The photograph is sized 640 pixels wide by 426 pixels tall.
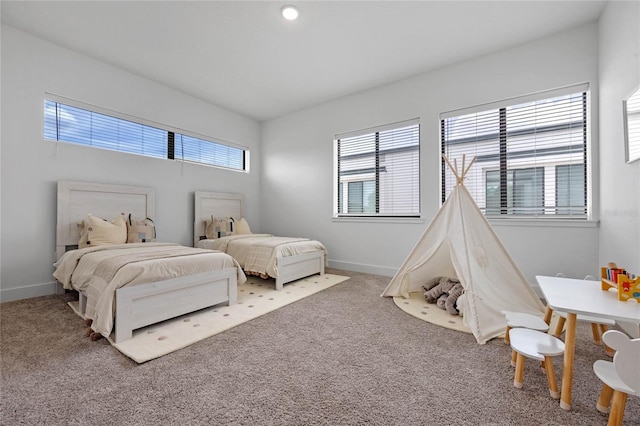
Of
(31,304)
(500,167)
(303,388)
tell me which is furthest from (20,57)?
(500,167)

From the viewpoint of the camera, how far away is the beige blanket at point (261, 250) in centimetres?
335

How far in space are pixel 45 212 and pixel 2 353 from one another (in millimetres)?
1857

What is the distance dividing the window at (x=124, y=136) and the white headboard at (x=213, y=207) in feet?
1.92

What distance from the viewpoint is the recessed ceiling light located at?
255 centimetres

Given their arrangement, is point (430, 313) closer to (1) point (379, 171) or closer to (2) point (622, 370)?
(2) point (622, 370)

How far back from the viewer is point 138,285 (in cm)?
208

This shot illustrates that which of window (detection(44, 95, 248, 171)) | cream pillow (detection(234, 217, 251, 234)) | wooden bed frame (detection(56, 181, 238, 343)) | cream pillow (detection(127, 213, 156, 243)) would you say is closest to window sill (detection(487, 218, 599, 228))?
wooden bed frame (detection(56, 181, 238, 343))

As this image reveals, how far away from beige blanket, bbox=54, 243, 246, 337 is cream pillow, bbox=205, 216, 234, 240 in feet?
5.44

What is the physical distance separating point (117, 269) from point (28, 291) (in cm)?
192

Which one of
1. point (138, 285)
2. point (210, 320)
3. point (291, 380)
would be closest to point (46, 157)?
point (138, 285)

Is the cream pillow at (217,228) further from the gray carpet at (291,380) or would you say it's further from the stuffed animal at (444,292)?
the stuffed animal at (444,292)

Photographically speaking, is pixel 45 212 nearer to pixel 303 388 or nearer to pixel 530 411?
pixel 303 388

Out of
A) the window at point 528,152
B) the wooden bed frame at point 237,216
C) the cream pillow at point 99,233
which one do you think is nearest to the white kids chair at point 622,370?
the window at point 528,152

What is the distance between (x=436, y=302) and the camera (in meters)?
2.84
